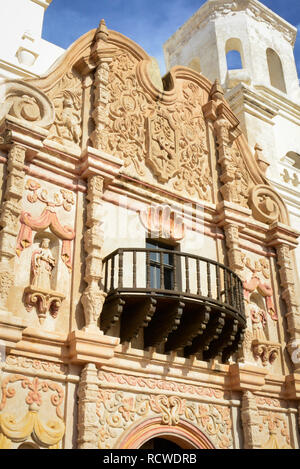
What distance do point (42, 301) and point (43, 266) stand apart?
650 millimetres

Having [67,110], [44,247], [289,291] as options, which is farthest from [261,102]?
[44,247]

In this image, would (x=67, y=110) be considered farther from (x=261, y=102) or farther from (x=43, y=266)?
(x=261, y=102)

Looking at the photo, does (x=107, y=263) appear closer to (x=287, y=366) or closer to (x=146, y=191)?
(x=146, y=191)

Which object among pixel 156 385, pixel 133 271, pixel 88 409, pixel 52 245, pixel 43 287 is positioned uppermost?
pixel 52 245

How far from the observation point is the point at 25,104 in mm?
10086

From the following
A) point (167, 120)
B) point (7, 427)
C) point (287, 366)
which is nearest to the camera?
point (7, 427)

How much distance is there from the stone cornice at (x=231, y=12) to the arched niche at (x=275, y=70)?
1.03m

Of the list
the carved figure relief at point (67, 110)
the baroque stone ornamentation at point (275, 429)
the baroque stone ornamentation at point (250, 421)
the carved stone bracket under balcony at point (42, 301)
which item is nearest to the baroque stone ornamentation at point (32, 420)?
the carved stone bracket under balcony at point (42, 301)

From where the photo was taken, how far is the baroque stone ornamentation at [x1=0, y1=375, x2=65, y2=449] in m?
7.73

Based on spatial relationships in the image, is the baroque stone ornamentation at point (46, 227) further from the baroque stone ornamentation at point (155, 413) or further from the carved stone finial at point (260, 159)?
the carved stone finial at point (260, 159)

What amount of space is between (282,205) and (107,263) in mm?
5638

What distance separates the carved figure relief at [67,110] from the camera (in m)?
10.5
